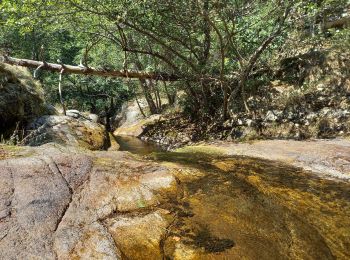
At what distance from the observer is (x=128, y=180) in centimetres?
421

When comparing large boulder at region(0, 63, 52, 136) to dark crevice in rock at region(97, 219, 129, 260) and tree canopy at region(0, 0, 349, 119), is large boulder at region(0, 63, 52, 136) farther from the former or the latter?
dark crevice in rock at region(97, 219, 129, 260)

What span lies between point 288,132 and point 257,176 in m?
6.16

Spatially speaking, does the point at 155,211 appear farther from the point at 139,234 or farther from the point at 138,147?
the point at 138,147

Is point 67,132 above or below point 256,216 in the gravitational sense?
above

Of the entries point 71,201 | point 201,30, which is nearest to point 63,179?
point 71,201

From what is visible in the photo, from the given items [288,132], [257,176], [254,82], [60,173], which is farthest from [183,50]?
[60,173]

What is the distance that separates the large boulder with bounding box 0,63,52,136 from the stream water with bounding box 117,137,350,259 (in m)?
6.27

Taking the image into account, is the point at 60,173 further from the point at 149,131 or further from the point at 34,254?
the point at 149,131

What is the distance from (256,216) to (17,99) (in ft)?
27.3

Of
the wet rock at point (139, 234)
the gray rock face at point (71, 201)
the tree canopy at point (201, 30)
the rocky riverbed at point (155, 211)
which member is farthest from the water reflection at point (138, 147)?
the wet rock at point (139, 234)

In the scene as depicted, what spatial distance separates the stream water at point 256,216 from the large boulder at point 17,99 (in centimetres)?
627

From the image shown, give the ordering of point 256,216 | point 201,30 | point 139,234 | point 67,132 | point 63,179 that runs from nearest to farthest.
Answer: point 139,234, point 256,216, point 63,179, point 67,132, point 201,30

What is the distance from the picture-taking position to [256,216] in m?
3.74

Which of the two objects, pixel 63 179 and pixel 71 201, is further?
pixel 63 179
